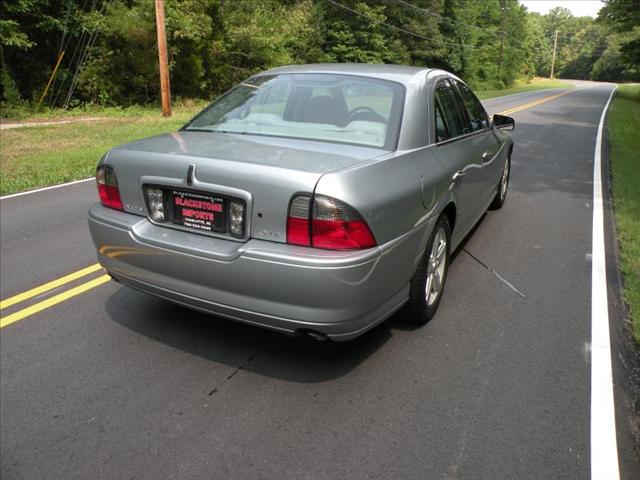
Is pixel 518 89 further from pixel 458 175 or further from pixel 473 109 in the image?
pixel 458 175

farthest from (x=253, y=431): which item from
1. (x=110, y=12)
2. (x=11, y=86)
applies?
(x=110, y=12)

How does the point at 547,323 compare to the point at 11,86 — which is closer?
the point at 547,323

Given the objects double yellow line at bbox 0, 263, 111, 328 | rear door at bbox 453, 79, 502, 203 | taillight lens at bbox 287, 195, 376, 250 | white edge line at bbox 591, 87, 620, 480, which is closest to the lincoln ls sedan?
taillight lens at bbox 287, 195, 376, 250

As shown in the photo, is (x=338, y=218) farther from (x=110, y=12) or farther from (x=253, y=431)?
(x=110, y=12)

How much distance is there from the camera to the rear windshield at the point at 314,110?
345cm

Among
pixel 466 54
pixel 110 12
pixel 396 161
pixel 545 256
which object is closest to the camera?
pixel 396 161

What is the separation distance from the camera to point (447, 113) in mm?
4188

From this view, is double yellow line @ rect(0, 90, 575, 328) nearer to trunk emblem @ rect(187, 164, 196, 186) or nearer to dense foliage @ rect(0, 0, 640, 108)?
trunk emblem @ rect(187, 164, 196, 186)

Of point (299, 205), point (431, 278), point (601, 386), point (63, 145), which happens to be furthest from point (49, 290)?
point (63, 145)

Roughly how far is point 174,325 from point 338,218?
1.63m

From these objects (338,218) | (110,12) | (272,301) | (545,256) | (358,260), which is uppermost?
(110,12)

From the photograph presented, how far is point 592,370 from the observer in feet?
10.7

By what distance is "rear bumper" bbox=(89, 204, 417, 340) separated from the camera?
268cm

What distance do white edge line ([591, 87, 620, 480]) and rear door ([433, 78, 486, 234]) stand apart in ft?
3.86
